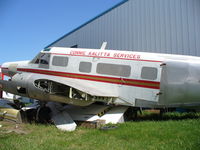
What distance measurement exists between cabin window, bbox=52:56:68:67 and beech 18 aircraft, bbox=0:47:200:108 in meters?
0.05

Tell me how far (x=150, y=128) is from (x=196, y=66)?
128 inches

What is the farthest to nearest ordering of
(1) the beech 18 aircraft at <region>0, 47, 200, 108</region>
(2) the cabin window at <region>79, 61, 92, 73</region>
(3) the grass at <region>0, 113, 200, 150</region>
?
1. (2) the cabin window at <region>79, 61, 92, 73</region>
2. (1) the beech 18 aircraft at <region>0, 47, 200, 108</region>
3. (3) the grass at <region>0, 113, 200, 150</region>

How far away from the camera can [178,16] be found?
11.6 m

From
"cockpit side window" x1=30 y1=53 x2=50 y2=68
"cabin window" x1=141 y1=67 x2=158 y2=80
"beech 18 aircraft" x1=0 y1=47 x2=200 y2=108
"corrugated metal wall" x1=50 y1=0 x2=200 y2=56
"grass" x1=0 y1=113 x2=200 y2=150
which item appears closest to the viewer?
"grass" x1=0 y1=113 x2=200 y2=150

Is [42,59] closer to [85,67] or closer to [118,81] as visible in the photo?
[85,67]

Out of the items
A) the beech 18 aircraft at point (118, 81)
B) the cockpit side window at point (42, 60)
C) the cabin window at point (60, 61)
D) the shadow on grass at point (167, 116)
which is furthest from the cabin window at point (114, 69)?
the cockpit side window at point (42, 60)

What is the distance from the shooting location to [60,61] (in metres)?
9.10

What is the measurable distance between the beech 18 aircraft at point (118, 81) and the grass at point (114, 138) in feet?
3.79

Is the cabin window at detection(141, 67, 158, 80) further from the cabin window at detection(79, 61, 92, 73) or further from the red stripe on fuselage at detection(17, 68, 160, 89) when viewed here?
the cabin window at detection(79, 61, 92, 73)

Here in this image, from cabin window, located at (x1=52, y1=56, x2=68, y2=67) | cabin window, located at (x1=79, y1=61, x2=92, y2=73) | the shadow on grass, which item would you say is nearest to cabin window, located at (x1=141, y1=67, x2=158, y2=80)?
the shadow on grass

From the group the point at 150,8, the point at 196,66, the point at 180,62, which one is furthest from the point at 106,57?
the point at 150,8

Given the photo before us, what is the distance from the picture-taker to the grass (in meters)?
4.85

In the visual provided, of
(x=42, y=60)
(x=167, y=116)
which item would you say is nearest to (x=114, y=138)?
(x=167, y=116)

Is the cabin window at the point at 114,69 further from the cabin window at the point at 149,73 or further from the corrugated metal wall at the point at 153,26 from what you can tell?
the corrugated metal wall at the point at 153,26
